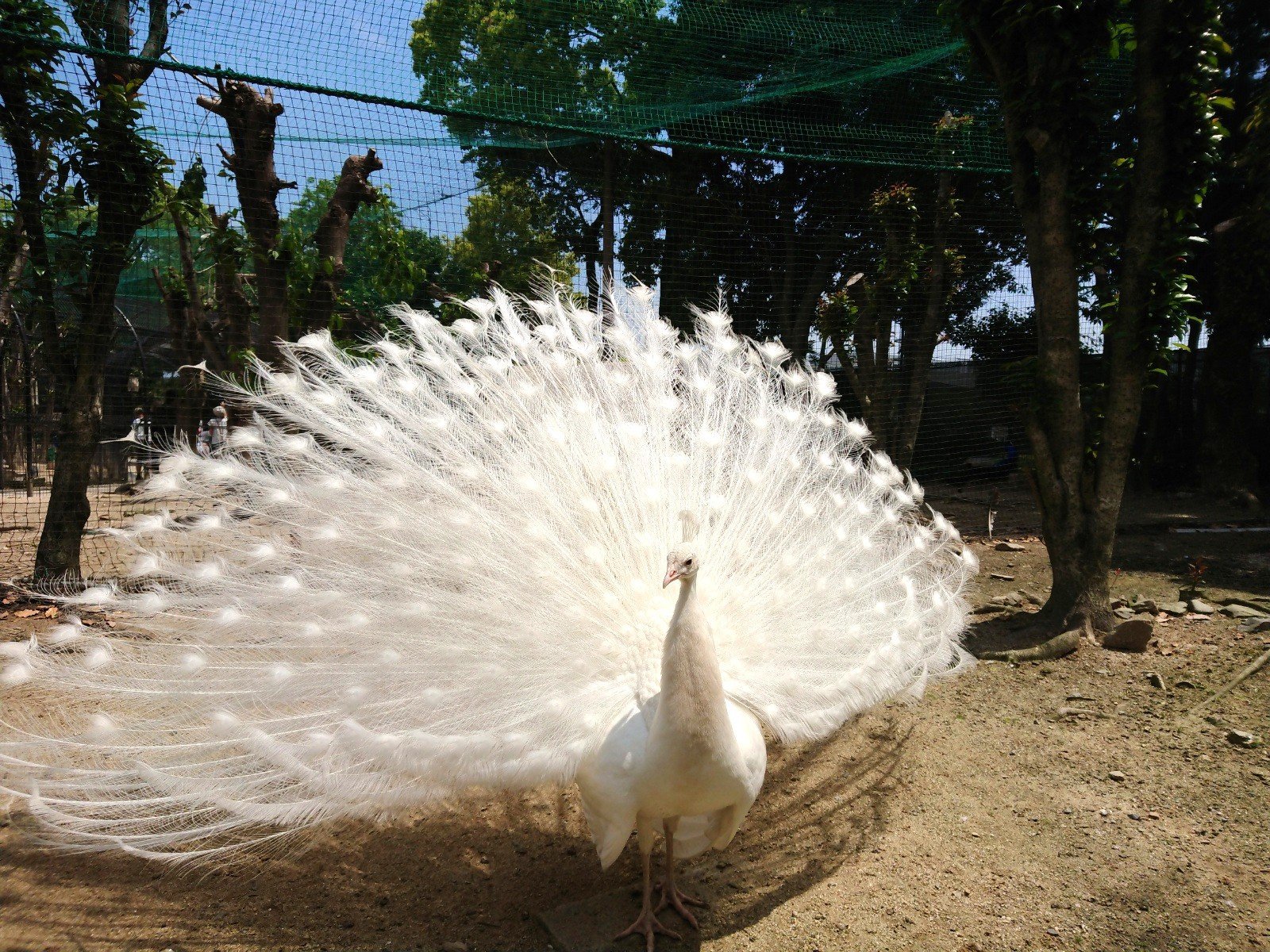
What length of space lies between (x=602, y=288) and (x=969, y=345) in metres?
8.22

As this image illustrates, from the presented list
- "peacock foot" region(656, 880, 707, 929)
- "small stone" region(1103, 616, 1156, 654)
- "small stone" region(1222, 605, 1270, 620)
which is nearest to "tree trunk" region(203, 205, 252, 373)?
"peacock foot" region(656, 880, 707, 929)

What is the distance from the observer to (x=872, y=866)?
9.28 ft

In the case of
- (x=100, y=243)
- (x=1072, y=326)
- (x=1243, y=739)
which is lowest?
(x=1243, y=739)

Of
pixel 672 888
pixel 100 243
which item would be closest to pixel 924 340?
pixel 672 888

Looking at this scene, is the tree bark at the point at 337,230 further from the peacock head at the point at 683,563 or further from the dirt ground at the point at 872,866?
the peacock head at the point at 683,563

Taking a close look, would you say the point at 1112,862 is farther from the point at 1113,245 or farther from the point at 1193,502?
the point at 1193,502

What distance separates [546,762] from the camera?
2227 millimetres

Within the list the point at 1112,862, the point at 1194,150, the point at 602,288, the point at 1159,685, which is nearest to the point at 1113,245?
the point at 1194,150

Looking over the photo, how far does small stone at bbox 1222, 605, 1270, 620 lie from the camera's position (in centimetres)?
506

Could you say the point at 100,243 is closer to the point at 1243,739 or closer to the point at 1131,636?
the point at 1131,636

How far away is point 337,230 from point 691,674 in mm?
4568

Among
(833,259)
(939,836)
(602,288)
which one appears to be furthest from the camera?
(833,259)

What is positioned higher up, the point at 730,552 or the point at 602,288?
the point at 602,288

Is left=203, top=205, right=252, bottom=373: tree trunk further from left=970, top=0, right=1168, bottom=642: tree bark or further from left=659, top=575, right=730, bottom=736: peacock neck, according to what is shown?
left=970, top=0, right=1168, bottom=642: tree bark
